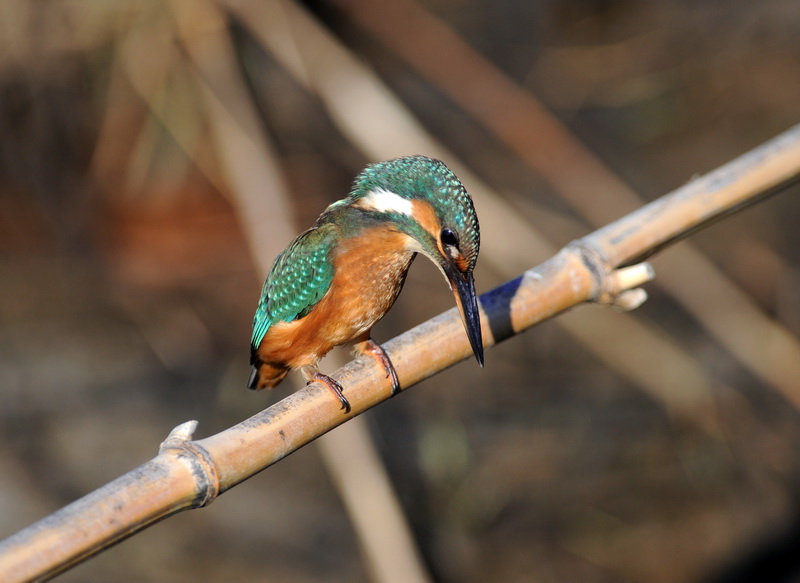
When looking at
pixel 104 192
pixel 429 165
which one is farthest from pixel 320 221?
pixel 104 192

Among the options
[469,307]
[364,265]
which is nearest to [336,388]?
[469,307]

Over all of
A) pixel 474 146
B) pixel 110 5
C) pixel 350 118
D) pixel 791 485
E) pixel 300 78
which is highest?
pixel 474 146

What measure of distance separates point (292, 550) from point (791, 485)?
2.52 m

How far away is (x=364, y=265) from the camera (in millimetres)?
2588

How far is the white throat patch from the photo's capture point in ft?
8.04

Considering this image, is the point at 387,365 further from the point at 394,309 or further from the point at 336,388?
the point at 394,309

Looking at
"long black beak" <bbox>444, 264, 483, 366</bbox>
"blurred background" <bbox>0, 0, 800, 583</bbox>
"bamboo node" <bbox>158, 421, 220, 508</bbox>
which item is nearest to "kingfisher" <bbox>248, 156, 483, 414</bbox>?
"long black beak" <bbox>444, 264, 483, 366</bbox>

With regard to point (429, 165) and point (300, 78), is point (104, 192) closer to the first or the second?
point (300, 78)

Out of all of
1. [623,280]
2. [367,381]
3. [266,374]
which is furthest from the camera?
[266,374]

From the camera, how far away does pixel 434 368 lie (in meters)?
2.33

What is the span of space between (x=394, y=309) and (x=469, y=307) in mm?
3612

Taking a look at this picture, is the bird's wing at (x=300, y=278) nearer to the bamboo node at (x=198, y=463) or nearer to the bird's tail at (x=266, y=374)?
the bird's tail at (x=266, y=374)

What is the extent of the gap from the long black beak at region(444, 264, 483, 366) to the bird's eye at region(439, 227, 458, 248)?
0.06 m

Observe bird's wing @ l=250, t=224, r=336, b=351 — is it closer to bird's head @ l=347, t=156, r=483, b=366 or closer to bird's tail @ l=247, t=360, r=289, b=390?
bird's tail @ l=247, t=360, r=289, b=390
